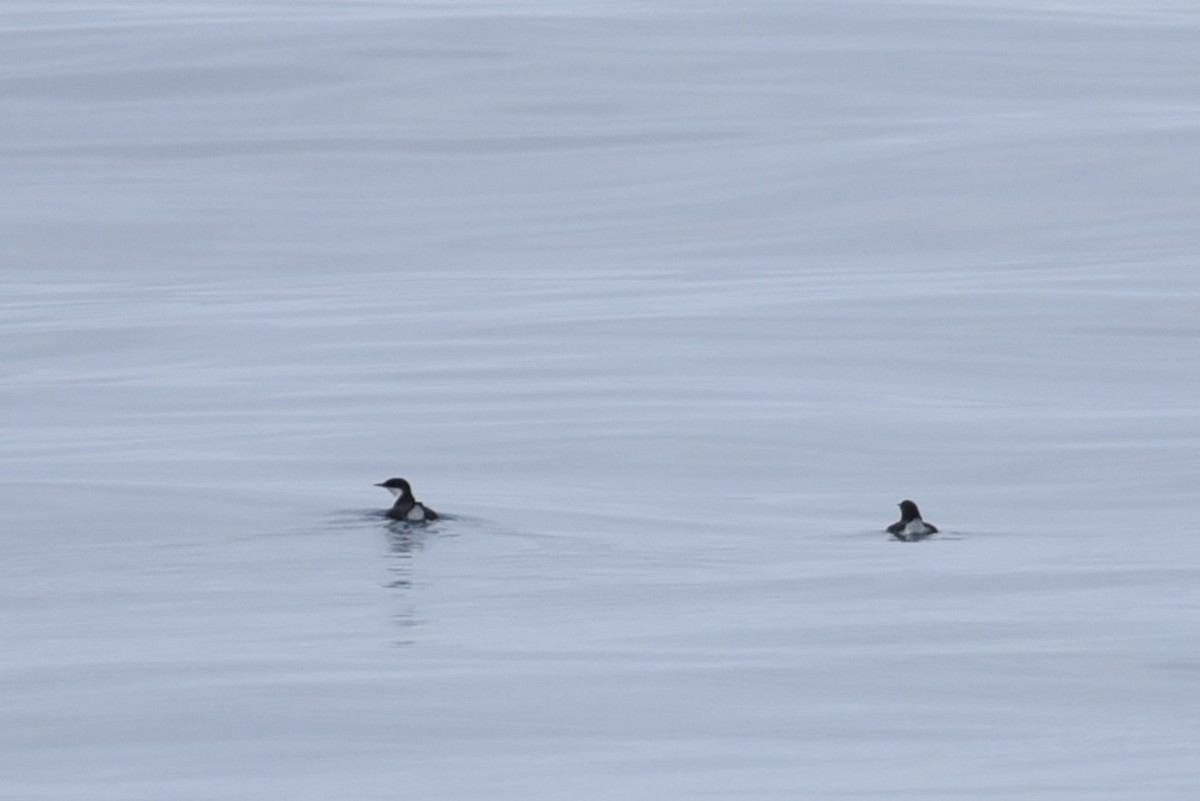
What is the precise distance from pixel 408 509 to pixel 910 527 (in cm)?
Result: 336

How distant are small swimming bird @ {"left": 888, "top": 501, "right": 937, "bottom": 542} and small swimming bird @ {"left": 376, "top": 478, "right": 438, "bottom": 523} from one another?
3.13 metres

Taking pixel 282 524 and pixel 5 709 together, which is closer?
pixel 5 709

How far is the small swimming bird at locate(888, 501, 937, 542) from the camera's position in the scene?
1611 centimetres

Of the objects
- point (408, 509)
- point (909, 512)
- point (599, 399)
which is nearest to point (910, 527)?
point (909, 512)

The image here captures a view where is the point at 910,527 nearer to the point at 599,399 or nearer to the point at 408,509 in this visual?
the point at 408,509

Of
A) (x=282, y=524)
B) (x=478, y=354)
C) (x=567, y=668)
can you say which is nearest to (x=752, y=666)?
(x=567, y=668)

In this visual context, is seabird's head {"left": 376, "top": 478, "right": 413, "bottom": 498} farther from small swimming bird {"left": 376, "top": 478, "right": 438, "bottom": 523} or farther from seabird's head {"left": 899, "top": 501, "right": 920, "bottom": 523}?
seabird's head {"left": 899, "top": 501, "right": 920, "bottom": 523}

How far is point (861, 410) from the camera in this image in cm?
2222

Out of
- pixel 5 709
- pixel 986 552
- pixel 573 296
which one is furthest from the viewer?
pixel 573 296

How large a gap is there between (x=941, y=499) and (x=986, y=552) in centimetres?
276

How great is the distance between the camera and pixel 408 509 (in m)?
16.6

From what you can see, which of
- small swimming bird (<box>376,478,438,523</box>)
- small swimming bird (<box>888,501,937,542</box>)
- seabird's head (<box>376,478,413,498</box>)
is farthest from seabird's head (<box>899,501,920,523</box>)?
seabird's head (<box>376,478,413,498</box>)

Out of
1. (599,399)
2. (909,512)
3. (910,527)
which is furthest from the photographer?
(599,399)

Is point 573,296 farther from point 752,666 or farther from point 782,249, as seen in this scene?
point 752,666
